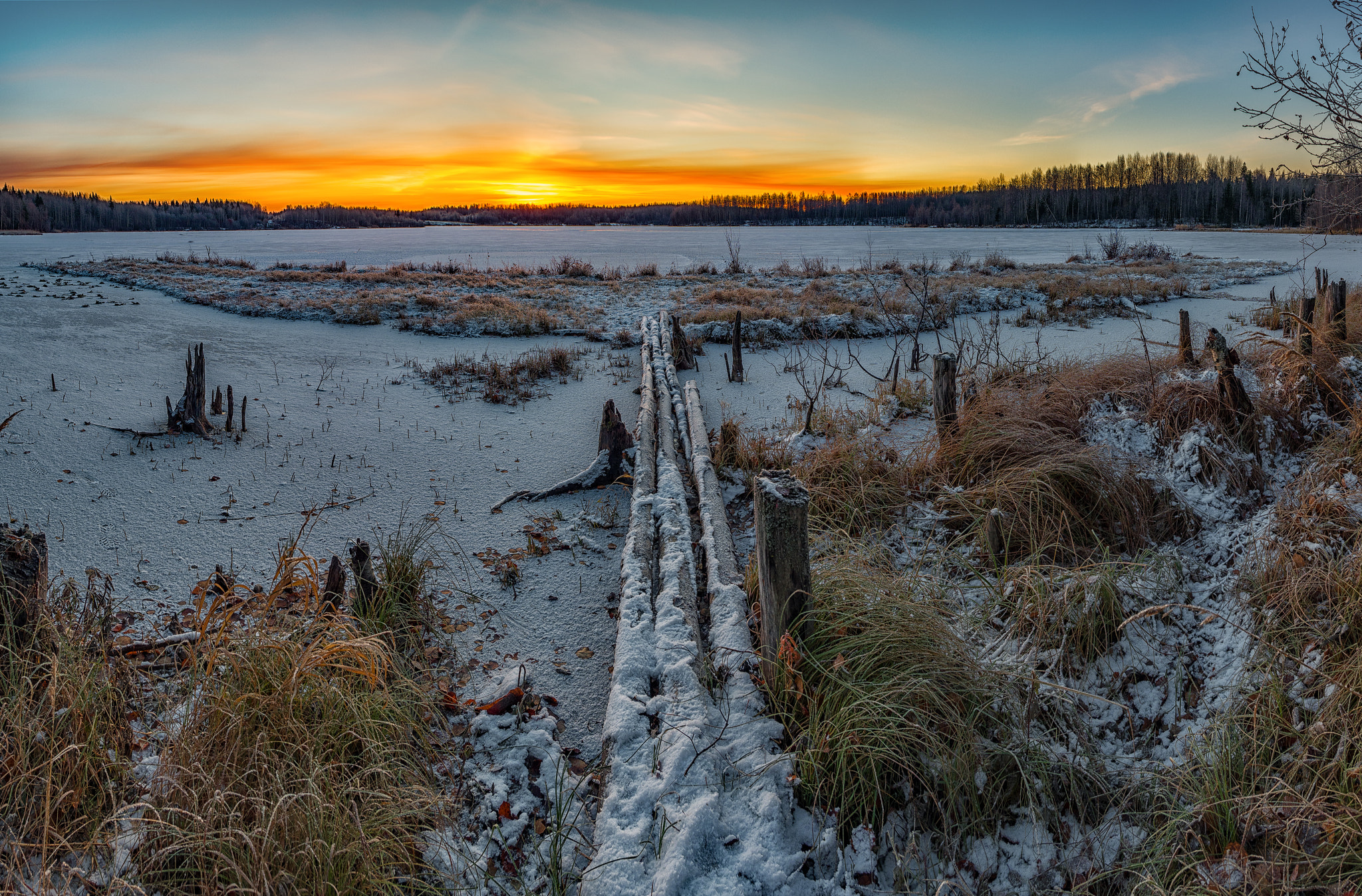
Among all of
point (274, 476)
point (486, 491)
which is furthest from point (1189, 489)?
point (274, 476)

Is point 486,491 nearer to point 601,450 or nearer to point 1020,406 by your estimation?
point 601,450

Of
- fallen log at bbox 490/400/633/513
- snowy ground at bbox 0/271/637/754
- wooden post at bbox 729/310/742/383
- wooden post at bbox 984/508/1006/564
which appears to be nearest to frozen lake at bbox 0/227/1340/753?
snowy ground at bbox 0/271/637/754

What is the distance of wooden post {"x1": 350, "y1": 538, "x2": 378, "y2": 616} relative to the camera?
12.9 ft

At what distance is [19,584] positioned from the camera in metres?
3.18

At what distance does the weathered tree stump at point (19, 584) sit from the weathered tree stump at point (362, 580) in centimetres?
125

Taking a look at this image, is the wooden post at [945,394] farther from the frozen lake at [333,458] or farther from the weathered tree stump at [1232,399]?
the frozen lake at [333,458]

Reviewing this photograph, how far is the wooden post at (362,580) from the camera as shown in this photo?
12.9 feet

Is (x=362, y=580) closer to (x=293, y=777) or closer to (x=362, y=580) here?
(x=362, y=580)

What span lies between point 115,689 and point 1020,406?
21.5 ft

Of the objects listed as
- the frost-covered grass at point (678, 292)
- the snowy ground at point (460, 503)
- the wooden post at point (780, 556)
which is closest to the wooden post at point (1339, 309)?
the snowy ground at point (460, 503)

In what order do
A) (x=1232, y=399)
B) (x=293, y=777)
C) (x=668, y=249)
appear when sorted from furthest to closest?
(x=668, y=249)
(x=1232, y=399)
(x=293, y=777)

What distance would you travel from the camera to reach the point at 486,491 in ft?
21.5

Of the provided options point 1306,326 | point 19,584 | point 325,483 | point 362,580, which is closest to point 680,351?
point 325,483

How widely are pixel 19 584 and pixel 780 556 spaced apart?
140 inches
